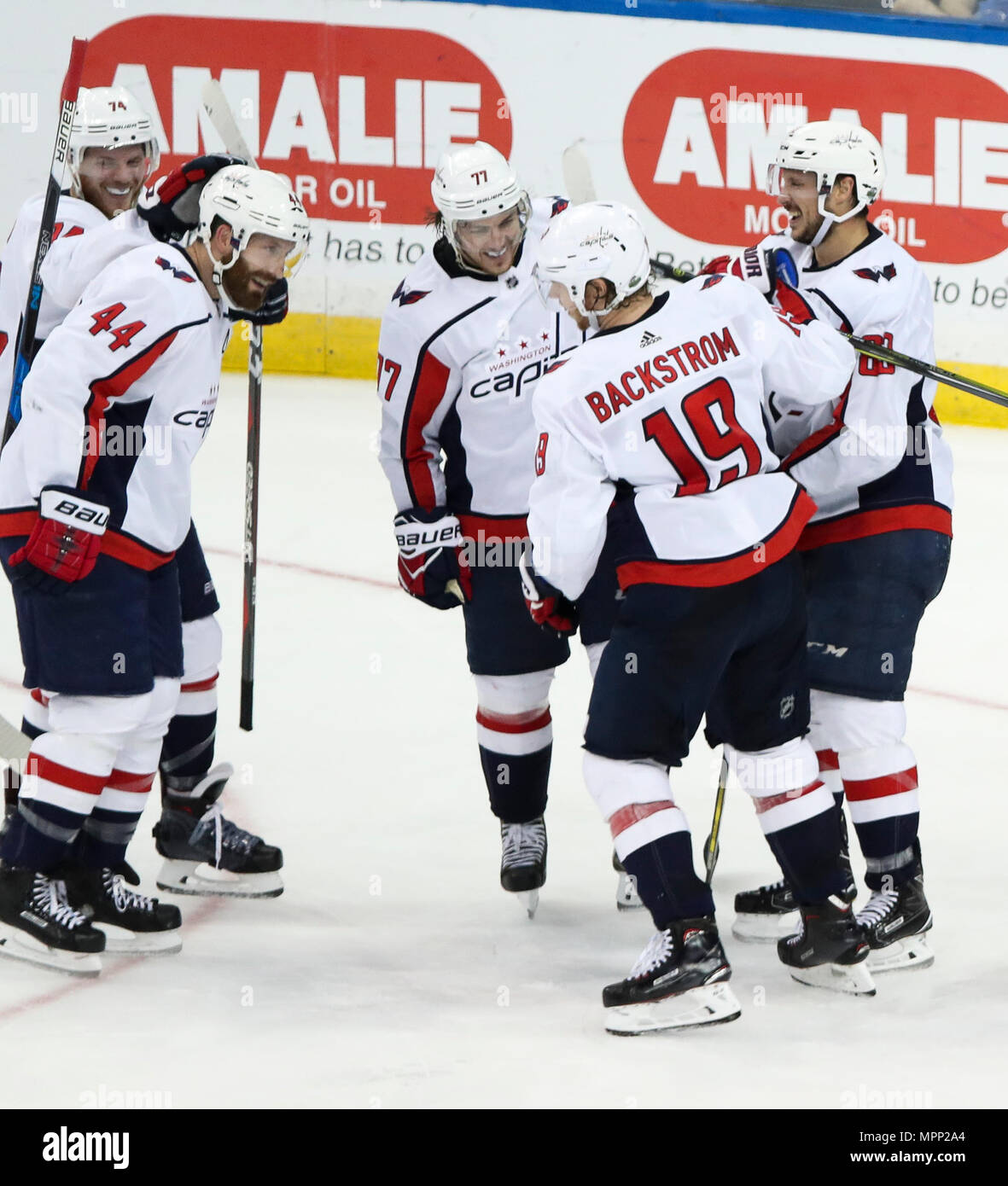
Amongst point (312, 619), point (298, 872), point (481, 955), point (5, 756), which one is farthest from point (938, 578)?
point (312, 619)

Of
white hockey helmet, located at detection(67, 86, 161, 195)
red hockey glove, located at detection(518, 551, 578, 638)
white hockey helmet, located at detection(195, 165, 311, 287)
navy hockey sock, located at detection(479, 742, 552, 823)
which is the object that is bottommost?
navy hockey sock, located at detection(479, 742, 552, 823)

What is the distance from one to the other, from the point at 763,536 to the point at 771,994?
31.7 inches

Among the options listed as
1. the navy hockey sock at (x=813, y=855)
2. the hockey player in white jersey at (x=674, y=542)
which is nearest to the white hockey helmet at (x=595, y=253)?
the hockey player in white jersey at (x=674, y=542)

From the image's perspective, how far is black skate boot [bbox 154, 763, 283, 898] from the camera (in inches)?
145

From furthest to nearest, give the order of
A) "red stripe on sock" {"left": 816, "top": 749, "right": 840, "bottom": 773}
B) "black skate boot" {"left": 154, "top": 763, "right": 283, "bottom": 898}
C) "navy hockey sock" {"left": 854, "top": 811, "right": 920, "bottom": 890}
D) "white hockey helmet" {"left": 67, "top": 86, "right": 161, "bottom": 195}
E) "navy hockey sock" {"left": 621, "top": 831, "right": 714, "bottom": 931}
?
"white hockey helmet" {"left": 67, "top": 86, "right": 161, "bottom": 195} → "black skate boot" {"left": 154, "top": 763, "right": 283, "bottom": 898} → "red stripe on sock" {"left": 816, "top": 749, "right": 840, "bottom": 773} → "navy hockey sock" {"left": 854, "top": 811, "right": 920, "bottom": 890} → "navy hockey sock" {"left": 621, "top": 831, "right": 714, "bottom": 931}

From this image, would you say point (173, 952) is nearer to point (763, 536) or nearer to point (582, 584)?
point (582, 584)

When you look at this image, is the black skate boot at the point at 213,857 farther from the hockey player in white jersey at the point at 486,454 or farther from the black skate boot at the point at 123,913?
the hockey player in white jersey at the point at 486,454

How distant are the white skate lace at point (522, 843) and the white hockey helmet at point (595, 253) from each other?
3.72 ft

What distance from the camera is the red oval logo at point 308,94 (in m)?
7.51

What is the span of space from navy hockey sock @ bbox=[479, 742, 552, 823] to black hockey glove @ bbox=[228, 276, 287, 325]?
0.93m

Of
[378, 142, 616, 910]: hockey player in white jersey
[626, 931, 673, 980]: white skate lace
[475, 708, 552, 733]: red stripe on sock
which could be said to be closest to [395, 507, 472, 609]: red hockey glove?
[378, 142, 616, 910]: hockey player in white jersey

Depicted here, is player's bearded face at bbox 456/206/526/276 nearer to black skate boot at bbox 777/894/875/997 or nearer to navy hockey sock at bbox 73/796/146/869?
navy hockey sock at bbox 73/796/146/869

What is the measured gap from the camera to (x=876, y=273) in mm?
3236

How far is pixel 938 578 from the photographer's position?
10.9 ft
